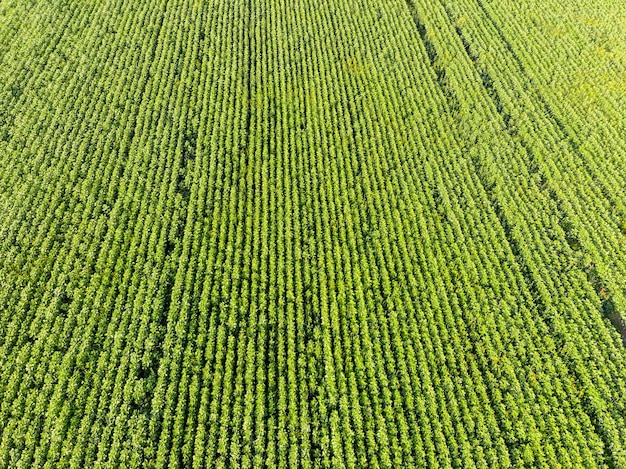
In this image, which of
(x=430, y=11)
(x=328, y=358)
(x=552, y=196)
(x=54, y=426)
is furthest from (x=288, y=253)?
(x=430, y=11)

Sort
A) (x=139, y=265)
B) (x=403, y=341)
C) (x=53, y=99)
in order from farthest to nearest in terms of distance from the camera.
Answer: (x=53, y=99) → (x=139, y=265) → (x=403, y=341)

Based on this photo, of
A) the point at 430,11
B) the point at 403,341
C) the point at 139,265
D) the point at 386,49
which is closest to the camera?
the point at 403,341

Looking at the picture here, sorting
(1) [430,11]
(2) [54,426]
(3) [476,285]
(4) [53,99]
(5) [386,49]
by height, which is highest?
(1) [430,11]

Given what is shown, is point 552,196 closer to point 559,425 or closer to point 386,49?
point 559,425

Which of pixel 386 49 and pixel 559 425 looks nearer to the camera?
pixel 559 425

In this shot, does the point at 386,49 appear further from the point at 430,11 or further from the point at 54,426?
the point at 54,426

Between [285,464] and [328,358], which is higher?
[328,358]
